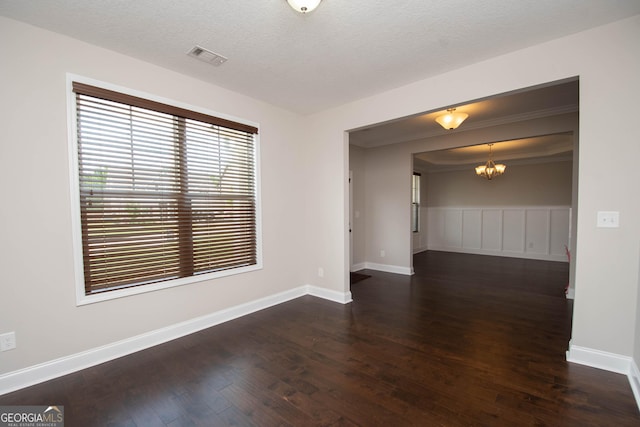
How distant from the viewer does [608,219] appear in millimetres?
2104

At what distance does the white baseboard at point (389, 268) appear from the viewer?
5.35 m

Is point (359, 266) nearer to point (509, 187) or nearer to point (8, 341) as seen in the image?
point (509, 187)

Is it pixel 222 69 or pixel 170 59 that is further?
pixel 222 69

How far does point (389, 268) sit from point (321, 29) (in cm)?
462

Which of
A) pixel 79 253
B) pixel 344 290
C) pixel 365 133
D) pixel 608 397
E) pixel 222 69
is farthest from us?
pixel 365 133

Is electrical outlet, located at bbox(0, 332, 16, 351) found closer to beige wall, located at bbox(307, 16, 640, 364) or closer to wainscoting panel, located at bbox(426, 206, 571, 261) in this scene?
beige wall, located at bbox(307, 16, 640, 364)

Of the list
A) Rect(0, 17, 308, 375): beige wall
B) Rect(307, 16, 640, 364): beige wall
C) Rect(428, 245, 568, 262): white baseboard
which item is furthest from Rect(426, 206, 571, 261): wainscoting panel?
Rect(0, 17, 308, 375): beige wall

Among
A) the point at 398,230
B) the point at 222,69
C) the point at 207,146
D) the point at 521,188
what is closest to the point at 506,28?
the point at 222,69

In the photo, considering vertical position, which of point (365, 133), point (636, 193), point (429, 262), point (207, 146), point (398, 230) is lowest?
point (429, 262)

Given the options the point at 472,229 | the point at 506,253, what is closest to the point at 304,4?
the point at 472,229

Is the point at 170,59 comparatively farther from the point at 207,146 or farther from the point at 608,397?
the point at 608,397

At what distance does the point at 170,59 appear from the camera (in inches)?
99.4

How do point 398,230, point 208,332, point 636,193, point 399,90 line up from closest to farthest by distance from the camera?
point 636,193 → point 208,332 → point 399,90 → point 398,230

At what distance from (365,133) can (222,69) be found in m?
2.92
